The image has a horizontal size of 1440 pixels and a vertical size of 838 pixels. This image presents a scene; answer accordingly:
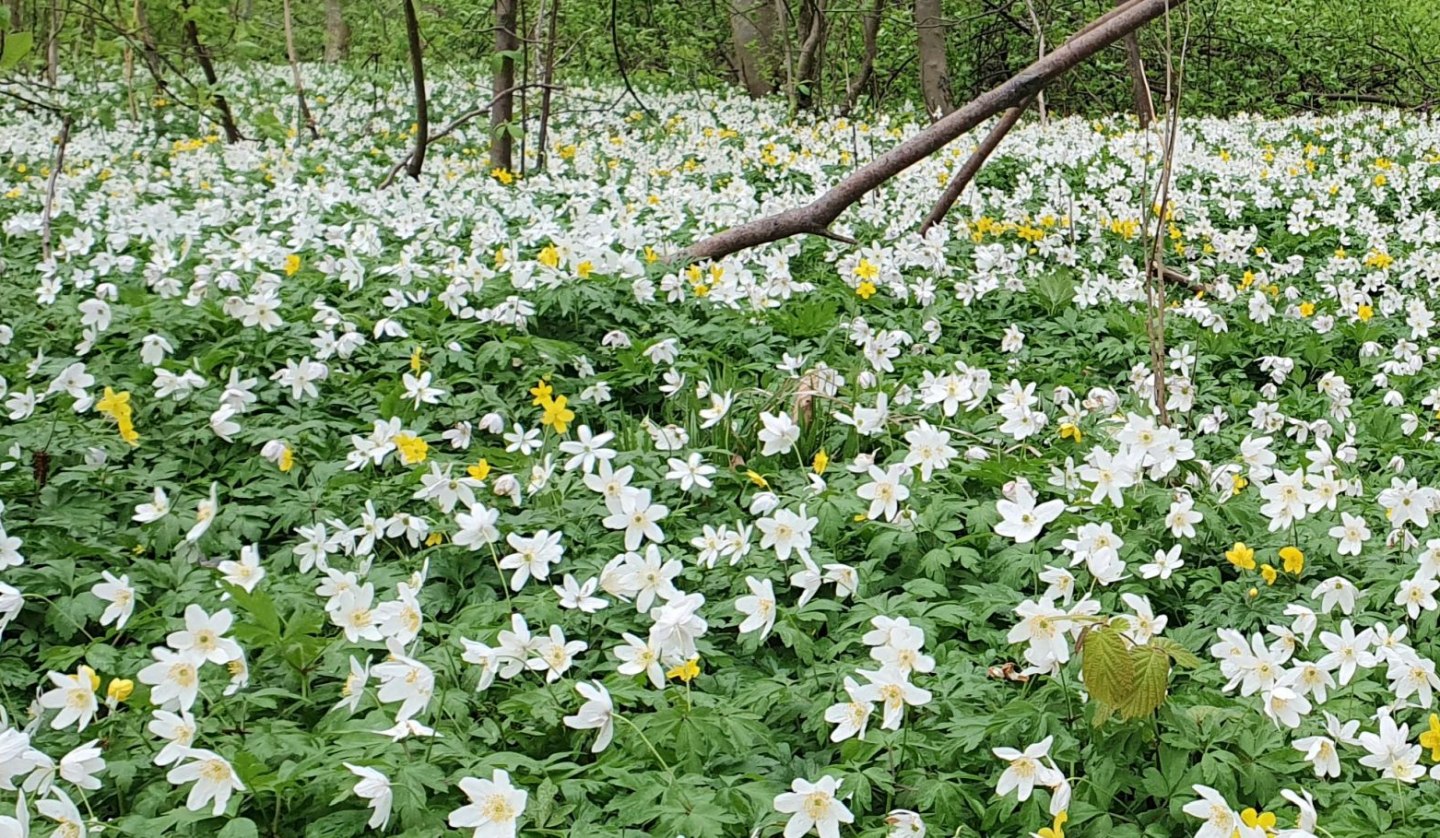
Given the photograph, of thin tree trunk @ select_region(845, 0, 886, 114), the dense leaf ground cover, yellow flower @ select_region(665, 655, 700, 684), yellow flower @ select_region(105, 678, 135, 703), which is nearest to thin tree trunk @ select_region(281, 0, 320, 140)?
the dense leaf ground cover

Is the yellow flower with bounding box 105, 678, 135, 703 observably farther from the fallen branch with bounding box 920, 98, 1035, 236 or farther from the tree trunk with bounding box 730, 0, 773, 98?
the tree trunk with bounding box 730, 0, 773, 98

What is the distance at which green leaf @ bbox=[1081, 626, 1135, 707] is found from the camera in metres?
2.06

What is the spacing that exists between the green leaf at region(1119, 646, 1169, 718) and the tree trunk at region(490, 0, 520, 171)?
5.89 metres

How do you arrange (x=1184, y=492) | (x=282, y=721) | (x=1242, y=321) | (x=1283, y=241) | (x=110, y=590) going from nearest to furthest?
(x=282, y=721)
(x=110, y=590)
(x=1184, y=492)
(x=1242, y=321)
(x=1283, y=241)

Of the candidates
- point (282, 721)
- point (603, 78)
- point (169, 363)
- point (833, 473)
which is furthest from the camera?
point (603, 78)

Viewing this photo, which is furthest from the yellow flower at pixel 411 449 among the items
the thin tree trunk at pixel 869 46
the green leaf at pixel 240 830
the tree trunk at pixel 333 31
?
the tree trunk at pixel 333 31

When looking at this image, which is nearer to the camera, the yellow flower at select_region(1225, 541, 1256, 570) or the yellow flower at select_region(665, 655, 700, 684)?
the yellow flower at select_region(665, 655, 700, 684)

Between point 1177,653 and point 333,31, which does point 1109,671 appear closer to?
point 1177,653

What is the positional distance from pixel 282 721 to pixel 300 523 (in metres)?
1.06

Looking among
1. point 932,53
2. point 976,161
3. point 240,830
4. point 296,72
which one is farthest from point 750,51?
point 240,830

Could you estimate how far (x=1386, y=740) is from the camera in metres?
2.10

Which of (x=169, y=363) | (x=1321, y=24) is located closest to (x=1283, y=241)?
(x=169, y=363)

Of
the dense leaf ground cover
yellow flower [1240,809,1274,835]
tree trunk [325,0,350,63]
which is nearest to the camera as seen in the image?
yellow flower [1240,809,1274,835]

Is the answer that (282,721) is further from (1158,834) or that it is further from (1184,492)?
(1184,492)
